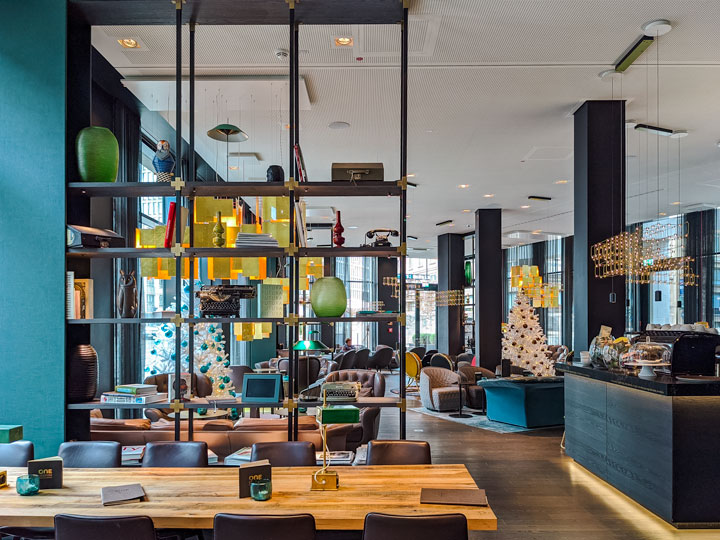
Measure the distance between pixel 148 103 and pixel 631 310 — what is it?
13370 millimetres

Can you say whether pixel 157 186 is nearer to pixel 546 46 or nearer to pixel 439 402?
pixel 546 46

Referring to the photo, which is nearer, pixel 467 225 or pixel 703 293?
pixel 703 293

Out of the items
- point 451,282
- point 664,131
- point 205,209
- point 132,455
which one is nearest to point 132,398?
point 132,455

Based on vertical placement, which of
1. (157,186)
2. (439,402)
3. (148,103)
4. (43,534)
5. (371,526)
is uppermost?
(148,103)

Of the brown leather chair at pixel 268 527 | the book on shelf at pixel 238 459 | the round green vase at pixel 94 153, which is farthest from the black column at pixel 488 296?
the brown leather chair at pixel 268 527

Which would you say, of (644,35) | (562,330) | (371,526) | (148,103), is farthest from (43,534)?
(562,330)

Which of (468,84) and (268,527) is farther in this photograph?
(468,84)

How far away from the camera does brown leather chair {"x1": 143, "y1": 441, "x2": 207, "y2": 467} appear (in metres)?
3.44

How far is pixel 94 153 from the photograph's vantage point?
13.0 ft

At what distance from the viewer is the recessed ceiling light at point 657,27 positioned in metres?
4.60

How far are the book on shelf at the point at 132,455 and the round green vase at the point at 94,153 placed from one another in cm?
192

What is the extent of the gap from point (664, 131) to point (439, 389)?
5526 millimetres

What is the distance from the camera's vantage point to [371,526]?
2268mm

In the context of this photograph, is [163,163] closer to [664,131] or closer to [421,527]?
[421,527]
